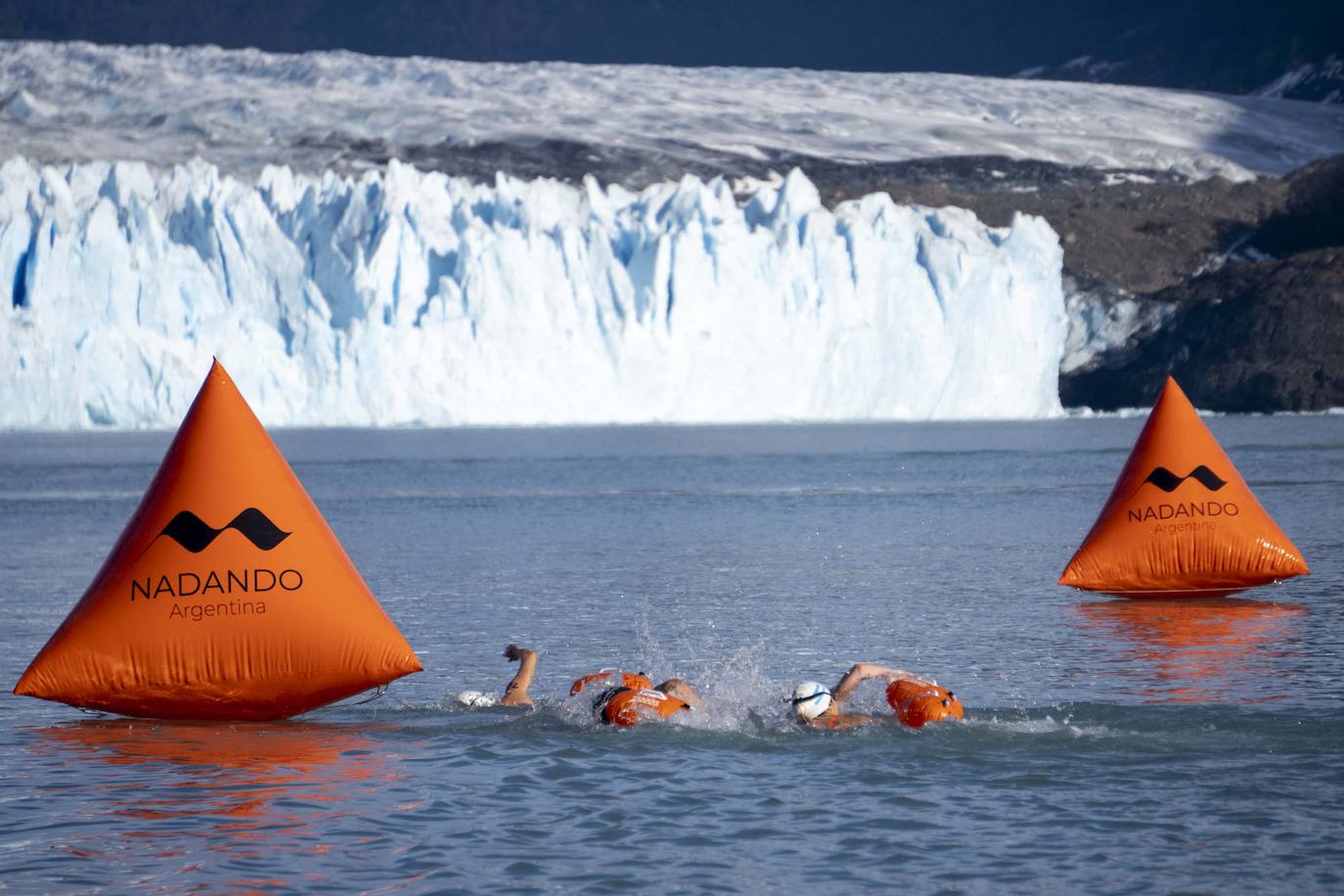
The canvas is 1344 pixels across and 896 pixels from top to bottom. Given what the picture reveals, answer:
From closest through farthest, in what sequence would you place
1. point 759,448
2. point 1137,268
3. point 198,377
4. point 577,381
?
point 198,377, point 577,381, point 759,448, point 1137,268

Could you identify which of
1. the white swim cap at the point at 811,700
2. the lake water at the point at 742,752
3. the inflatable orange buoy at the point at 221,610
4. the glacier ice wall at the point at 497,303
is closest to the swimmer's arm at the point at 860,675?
the white swim cap at the point at 811,700

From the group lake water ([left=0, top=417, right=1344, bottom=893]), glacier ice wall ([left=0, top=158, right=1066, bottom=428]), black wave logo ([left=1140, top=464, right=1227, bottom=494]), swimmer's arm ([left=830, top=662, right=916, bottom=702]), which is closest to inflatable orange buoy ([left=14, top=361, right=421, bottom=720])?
lake water ([left=0, top=417, right=1344, bottom=893])

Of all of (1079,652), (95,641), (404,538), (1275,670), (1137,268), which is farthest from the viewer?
(1137,268)

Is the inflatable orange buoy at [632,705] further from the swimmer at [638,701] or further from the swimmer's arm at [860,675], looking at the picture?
the swimmer's arm at [860,675]

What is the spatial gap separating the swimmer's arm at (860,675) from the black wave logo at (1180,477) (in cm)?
775

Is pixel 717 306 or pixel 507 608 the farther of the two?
pixel 717 306

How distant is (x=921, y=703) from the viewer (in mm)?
11797

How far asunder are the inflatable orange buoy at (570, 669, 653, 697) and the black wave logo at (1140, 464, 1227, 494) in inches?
319

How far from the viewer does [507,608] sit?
64.7ft

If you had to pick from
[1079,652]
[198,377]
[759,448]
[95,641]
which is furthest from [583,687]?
[759,448]

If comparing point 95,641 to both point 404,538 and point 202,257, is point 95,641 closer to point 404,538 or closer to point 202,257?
point 404,538

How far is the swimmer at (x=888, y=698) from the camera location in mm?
11797

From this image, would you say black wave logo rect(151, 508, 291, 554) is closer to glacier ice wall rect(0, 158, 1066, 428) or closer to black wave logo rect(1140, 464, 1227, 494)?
black wave logo rect(1140, 464, 1227, 494)

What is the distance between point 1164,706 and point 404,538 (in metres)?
17.8
